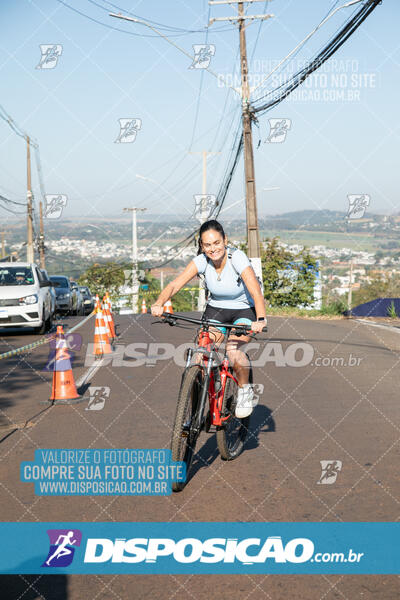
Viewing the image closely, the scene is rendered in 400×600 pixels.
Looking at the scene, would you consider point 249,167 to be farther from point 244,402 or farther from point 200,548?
point 200,548

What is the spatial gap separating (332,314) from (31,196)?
98.6ft

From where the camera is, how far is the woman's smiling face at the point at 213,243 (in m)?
6.09

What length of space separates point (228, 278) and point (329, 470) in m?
1.84

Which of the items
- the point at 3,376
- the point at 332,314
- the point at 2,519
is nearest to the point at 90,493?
the point at 2,519

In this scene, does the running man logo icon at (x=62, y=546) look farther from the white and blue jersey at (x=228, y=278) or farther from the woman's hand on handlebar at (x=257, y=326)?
the white and blue jersey at (x=228, y=278)

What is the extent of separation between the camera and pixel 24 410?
8.64 m

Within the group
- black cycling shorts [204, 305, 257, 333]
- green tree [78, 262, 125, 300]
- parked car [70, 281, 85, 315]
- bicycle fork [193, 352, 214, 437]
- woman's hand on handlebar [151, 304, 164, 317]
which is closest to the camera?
bicycle fork [193, 352, 214, 437]

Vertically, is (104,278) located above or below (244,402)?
below

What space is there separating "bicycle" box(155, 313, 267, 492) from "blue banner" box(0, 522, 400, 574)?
939mm

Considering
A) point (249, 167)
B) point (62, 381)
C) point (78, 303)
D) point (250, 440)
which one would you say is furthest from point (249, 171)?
point (250, 440)

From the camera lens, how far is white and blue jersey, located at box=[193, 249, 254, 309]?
6203mm

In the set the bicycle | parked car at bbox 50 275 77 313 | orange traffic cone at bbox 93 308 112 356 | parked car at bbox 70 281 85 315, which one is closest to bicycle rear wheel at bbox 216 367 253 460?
the bicycle

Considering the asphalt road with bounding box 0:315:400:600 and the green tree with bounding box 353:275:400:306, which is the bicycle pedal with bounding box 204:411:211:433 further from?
the green tree with bounding box 353:275:400:306

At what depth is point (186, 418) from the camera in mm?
5480
